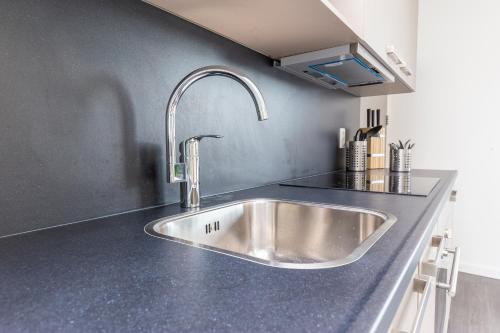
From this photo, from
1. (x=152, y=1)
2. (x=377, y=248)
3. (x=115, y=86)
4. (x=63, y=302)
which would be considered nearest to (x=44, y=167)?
(x=115, y=86)

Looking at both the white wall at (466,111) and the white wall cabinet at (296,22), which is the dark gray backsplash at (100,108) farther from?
the white wall at (466,111)

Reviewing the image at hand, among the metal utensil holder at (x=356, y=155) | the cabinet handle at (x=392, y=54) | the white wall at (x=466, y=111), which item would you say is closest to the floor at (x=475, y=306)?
the white wall at (x=466, y=111)

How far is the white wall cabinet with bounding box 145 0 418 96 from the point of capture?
75 centimetres

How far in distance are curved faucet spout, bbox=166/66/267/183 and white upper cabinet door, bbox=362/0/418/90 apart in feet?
1.64

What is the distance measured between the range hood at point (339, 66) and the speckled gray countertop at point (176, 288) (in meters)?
0.75

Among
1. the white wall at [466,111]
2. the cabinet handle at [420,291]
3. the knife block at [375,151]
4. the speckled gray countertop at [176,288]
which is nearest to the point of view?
the speckled gray countertop at [176,288]

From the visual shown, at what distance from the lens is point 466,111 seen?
7.29 feet

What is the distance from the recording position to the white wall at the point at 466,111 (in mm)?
2135

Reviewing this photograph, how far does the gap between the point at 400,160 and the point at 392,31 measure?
2.43ft

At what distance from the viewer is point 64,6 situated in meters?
0.58

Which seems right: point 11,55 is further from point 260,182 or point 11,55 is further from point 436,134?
point 436,134

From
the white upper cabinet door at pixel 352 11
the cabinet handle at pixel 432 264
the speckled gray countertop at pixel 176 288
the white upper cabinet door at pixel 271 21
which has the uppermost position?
the white upper cabinet door at pixel 352 11

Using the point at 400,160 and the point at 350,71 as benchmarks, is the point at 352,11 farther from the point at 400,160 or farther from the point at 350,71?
the point at 400,160

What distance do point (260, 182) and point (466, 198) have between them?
1957 mm
